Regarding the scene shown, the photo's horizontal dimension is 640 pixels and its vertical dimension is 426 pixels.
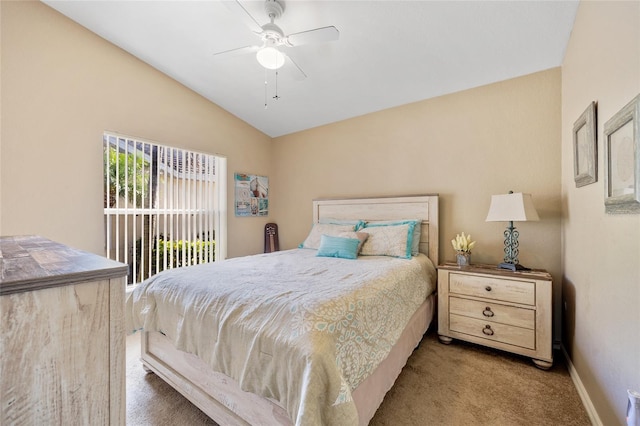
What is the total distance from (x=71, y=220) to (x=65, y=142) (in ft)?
2.33

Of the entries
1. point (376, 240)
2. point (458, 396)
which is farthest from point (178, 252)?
point (458, 396)

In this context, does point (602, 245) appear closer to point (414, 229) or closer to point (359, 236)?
point (414, 229)

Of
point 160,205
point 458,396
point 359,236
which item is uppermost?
point 160,205

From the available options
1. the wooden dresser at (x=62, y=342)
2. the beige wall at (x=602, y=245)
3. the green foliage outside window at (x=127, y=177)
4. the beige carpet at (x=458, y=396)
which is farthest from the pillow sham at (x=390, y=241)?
the green foliage outside window at (x=127, y=177)

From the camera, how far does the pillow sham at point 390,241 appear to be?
2629 mm

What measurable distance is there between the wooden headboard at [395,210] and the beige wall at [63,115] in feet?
7.06

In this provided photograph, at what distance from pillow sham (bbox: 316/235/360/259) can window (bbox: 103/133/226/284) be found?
1.69 meters

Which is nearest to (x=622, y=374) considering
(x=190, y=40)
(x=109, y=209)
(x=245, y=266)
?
(x=245, y=266)

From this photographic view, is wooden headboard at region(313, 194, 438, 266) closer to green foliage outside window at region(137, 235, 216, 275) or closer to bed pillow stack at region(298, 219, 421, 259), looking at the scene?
bed pillow stack at region(298, 219, 421, 259)

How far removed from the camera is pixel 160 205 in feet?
10.0

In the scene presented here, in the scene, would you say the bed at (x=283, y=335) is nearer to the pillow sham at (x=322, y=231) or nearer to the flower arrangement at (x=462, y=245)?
the flower arrangement at (x=462, y=245)

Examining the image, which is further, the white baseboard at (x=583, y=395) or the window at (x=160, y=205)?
the window at (x=160, y=205)

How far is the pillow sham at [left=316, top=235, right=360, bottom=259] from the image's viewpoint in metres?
2.60

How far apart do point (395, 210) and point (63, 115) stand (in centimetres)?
340
